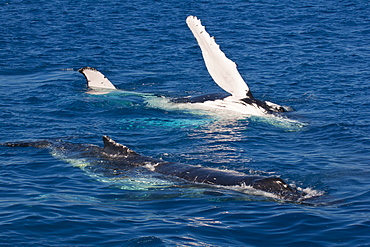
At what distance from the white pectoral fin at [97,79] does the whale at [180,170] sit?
22.3 ft

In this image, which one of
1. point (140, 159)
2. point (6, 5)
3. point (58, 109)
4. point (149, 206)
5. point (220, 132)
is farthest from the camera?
point (6, 5)

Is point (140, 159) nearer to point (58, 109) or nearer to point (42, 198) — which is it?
point (42, 198)

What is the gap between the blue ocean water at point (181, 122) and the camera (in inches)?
358

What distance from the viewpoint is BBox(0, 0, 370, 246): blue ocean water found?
910 centimetres

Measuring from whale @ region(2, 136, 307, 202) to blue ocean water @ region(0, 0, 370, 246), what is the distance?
0.35 m

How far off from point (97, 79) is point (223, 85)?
548 centimetres

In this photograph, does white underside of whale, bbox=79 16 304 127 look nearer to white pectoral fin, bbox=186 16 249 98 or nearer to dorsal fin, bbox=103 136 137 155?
white pectoral fin, bbox=186 16 249 98

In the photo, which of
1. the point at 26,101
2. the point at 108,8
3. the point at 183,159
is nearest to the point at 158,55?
the point at 26,101

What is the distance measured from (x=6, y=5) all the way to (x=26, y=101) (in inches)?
782

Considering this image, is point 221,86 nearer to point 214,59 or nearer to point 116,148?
point 214,59

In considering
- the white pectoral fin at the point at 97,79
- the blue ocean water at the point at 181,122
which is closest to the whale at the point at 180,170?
the blue ocean water at the point at 181,122

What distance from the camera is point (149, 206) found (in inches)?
401

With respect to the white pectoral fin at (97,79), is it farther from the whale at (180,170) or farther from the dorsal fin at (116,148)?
the dorsal fin at (116,148)

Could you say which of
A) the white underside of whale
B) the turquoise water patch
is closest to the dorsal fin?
the turquoise water patch
